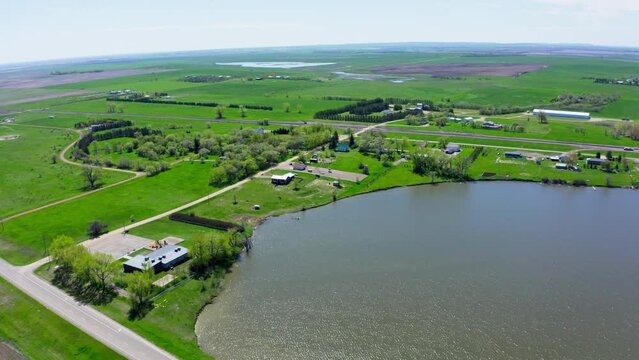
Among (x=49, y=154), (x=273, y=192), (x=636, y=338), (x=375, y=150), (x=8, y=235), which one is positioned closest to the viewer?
(x=636, y=338)

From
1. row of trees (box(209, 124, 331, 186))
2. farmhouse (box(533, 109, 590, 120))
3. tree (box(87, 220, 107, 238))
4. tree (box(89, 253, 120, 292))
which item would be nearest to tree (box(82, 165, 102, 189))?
row of trees (box(209, 124, 331, 186))

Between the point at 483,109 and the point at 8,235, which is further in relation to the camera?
the point at 483,109

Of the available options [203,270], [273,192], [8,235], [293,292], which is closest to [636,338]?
[293,292]

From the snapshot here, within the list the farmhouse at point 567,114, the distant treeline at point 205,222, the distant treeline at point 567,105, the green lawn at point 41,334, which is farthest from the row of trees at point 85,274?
the farmhouse at point 567,114

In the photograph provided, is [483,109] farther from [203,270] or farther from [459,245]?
[203,270]

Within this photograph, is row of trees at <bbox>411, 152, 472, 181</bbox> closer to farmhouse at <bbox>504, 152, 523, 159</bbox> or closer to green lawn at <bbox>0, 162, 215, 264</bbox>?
farmhouse at <bbox>504, 152, 523, 159</bbox>

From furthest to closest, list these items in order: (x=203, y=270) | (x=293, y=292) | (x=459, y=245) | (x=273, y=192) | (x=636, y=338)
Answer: (x=273, y=192)
(x=459, y=245)
(x=203, y=270)
(x=293, y=292)
(x=636, y=338)

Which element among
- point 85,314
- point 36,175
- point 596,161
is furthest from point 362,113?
point 85,314
